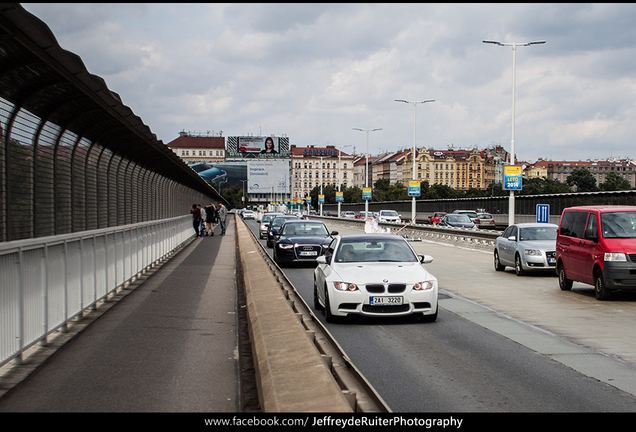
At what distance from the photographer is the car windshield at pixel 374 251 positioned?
11906mm

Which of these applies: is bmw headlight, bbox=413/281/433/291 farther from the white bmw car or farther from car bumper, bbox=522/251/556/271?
car bumper, bbox=522/251/556/271

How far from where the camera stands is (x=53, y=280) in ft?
29.1

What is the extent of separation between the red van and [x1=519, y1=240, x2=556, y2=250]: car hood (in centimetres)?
297

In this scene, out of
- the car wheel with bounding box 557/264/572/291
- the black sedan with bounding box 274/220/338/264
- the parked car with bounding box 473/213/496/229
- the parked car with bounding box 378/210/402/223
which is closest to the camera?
the car wheel with bounding box 557/264/572/291

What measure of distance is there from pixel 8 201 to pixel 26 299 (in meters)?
1.81

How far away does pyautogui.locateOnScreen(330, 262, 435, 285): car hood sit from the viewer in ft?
35.4

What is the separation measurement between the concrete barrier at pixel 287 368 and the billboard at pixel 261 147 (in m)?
155

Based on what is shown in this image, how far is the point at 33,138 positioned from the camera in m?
10.1

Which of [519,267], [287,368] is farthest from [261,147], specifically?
[287,368]

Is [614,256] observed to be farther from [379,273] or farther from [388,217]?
[388,217]

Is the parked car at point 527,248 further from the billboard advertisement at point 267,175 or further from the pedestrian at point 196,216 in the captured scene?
the billboard advertisement at point 267,175

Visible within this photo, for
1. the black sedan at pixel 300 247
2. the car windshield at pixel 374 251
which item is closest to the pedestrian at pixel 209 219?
the black sedan at pixel 300 247

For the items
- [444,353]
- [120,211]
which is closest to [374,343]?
[444,353]

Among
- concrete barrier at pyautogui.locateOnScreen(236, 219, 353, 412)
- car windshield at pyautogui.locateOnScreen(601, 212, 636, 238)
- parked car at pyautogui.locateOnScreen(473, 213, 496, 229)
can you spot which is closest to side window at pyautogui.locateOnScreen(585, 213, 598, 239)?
car windshield at pyautogui.locateOnScreen(601, 212, 636, 238)
